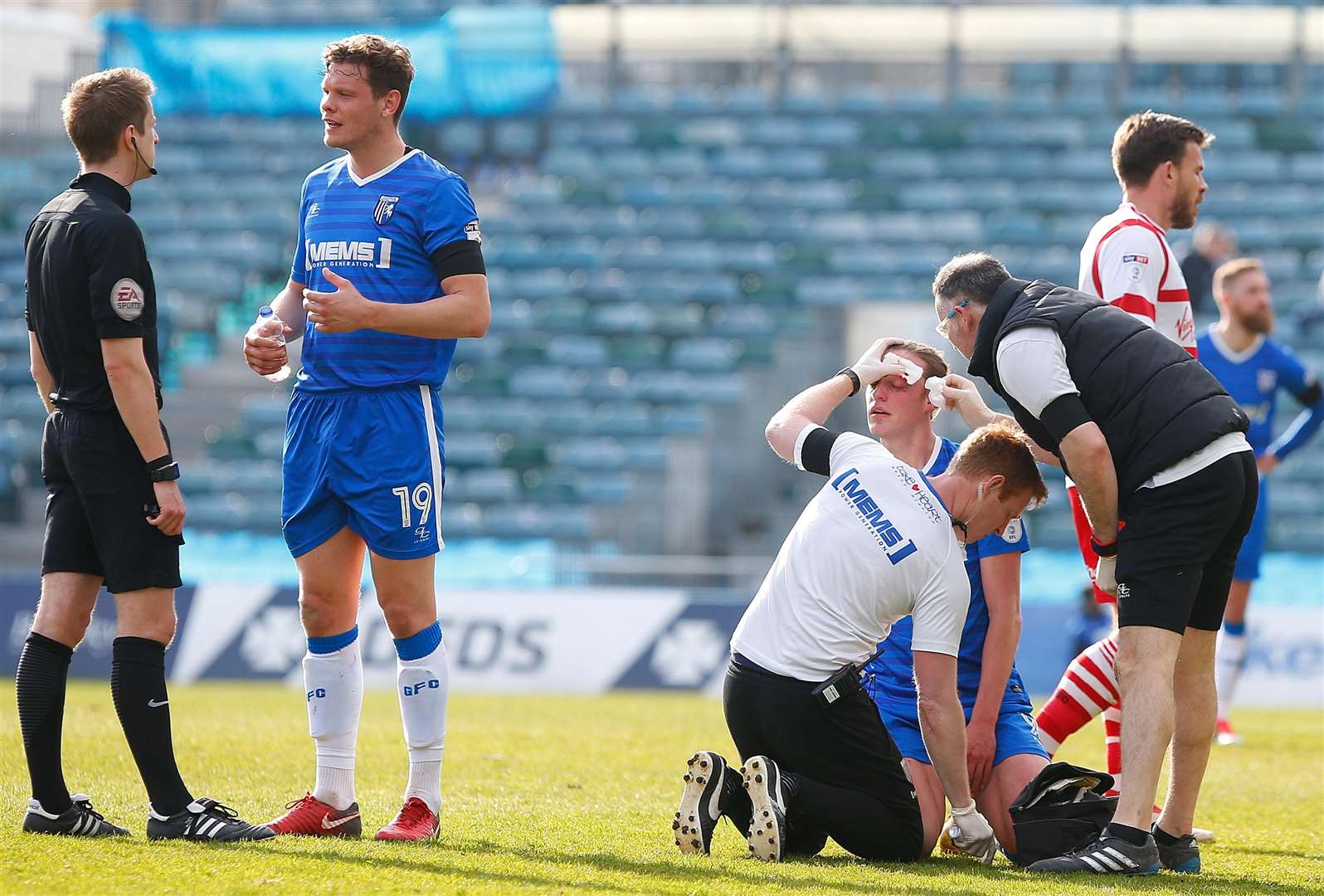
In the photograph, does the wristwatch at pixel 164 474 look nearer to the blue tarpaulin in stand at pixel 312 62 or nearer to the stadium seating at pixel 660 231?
the stadium seating at pixel 660 231

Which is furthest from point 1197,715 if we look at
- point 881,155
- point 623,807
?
point 881,155

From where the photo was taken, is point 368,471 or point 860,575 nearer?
point 860,575

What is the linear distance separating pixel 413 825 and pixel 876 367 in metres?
2.02

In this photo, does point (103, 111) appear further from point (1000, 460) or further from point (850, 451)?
point (1000, 460)

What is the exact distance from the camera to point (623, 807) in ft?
19.9

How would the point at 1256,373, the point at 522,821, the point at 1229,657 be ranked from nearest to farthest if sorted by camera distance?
the point at 522,821
the point at 1256,373
the point at 1229,657

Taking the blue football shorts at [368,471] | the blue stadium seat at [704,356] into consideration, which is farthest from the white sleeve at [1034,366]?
the blue stadium seat at [704,356]

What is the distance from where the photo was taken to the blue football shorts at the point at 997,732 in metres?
5.25

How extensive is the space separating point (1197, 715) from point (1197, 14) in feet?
63.4

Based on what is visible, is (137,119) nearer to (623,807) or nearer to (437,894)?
(437,894)

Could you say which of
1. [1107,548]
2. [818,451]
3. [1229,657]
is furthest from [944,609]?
[1229,657]

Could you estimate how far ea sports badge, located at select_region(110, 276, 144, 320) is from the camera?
186 inches

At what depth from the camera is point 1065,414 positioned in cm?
468

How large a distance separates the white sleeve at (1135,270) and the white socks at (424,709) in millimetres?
2636
